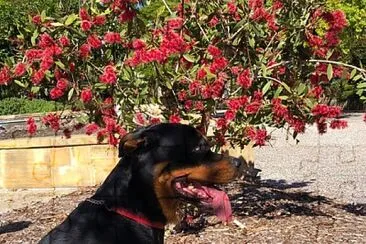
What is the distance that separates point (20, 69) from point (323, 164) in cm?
867

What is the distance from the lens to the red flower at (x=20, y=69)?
19.5 feet

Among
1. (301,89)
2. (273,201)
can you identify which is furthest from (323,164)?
(301,89)

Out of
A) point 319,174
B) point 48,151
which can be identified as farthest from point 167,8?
point 319,174

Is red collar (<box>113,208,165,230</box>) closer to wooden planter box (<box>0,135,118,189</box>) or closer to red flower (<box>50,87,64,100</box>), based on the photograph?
red flower (<box>50,87,64,100</box>)

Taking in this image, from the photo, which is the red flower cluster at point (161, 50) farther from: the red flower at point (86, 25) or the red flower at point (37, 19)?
the red flower at point (37, 19)

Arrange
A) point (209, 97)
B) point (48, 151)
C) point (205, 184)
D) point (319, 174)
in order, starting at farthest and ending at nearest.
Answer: point (319, 174), point (48, 151), point (209, 97), point (205, 184)

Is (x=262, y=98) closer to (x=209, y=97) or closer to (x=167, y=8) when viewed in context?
(x=209, y=97)

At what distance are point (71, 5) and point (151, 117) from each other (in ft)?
5.46

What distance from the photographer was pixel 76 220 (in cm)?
363

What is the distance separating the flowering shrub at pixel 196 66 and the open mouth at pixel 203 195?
156 centimetres

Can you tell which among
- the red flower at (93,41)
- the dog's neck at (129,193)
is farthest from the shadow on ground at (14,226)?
the dog's neck at (129,193)

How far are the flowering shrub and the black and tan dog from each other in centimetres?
174

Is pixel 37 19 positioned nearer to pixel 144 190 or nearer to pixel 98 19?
pixel 98 19

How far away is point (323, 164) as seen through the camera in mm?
13547
